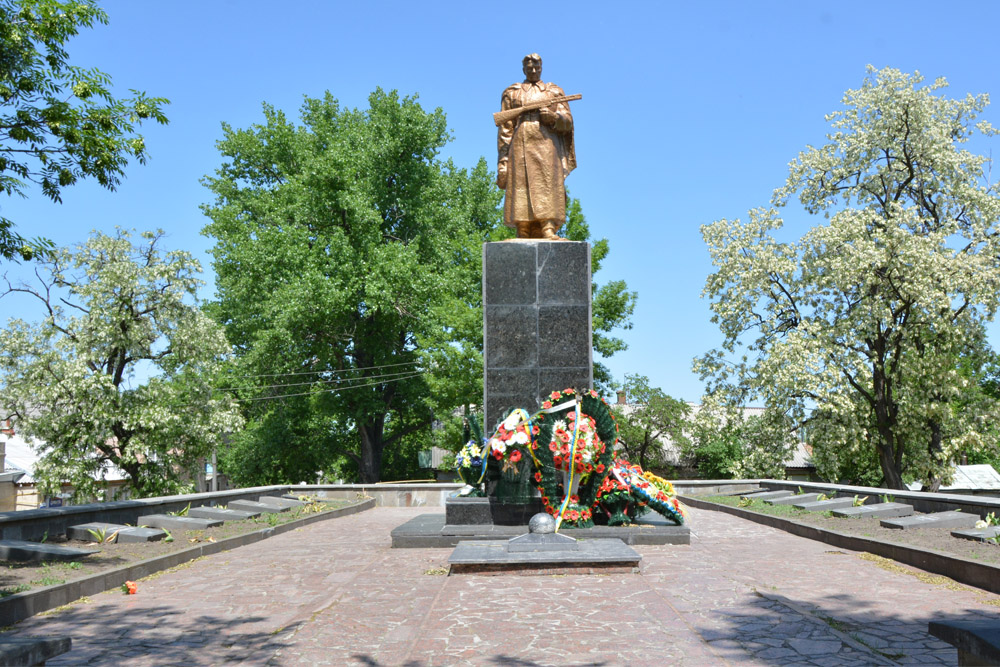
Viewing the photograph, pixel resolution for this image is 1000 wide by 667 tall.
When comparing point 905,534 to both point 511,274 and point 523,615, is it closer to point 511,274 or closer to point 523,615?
point 523,615

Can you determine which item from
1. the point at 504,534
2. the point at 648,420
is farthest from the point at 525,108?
the point at 648,420

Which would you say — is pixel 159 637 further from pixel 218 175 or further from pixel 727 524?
pixel 218 175

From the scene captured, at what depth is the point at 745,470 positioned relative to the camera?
2272 cm

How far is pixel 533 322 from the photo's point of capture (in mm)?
10836

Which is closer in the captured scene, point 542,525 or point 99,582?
point 99,582

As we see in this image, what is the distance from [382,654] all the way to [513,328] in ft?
20.7

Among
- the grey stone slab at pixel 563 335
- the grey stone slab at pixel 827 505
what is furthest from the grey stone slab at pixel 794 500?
the grey stone slab at pixel 563 335

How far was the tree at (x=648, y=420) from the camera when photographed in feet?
111

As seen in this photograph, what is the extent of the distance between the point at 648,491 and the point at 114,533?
609cm

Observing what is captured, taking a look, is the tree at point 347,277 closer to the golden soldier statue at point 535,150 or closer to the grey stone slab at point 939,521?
the golden soldier statue at point 535,150

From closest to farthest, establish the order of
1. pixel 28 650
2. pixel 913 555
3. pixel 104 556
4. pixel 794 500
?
1. pixel 28 650
2. pixel 913 555
3. pixel 104 556
4. pixel 794 500

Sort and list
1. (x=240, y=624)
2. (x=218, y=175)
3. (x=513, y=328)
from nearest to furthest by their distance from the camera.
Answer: (x=240, y=624), (x=513, y=328), (x=218, y=175)

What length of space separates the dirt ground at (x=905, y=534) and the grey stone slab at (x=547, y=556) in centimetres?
291

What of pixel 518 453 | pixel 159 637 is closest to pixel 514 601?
pixel 159 637
